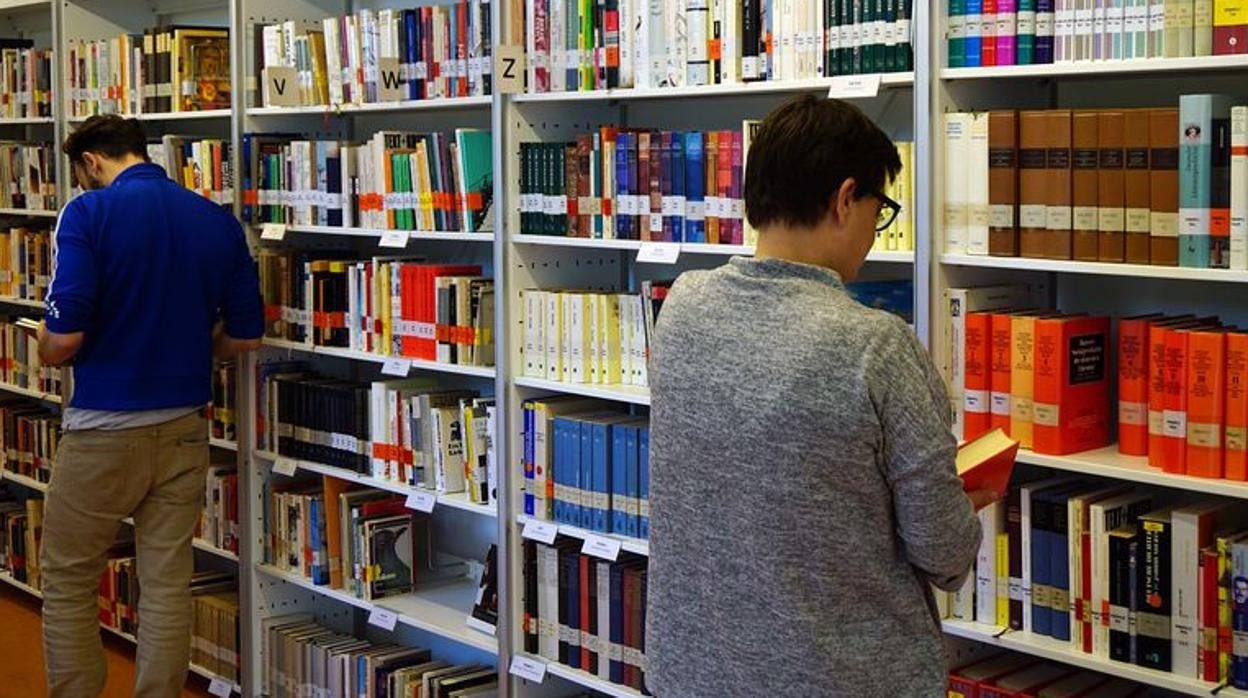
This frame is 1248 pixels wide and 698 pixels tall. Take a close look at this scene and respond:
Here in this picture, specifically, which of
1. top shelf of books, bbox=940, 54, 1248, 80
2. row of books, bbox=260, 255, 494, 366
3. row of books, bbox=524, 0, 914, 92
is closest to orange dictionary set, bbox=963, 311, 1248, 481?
top shelf of books, bbox=940, 54, 1248, 80

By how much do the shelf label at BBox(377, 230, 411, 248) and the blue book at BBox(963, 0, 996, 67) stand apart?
1.80 meters

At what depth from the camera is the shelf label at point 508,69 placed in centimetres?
377

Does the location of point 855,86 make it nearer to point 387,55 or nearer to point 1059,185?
point 1059,185

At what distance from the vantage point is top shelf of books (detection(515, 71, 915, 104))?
298 centimetres

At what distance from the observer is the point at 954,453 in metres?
1.95

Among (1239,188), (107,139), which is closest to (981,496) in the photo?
(1239,188)

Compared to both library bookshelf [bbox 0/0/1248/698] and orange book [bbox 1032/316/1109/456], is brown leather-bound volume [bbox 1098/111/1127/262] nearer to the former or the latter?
library bookshelf [bbox 0/0/1248/698]

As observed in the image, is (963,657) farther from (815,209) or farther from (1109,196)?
(815,209)

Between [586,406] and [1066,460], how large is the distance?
1.50 m

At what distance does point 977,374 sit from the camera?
9.57 feet

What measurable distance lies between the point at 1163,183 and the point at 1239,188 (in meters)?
0.15

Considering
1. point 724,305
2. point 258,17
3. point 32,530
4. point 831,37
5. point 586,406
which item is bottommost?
point 32,530

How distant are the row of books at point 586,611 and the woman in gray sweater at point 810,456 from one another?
62.9 inches

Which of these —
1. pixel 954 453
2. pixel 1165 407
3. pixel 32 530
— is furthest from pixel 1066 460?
pixel 32 530
